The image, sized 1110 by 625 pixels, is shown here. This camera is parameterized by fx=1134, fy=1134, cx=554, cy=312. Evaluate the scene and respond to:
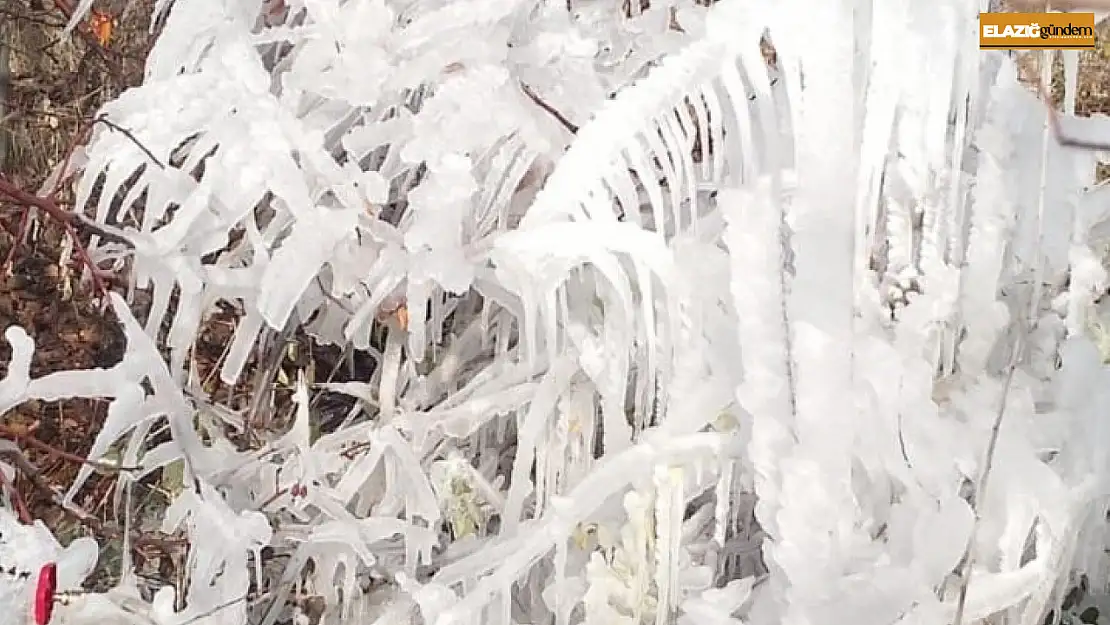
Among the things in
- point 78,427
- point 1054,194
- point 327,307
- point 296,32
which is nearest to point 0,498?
point 78,427

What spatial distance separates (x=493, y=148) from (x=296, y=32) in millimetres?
145

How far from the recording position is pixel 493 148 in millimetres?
659

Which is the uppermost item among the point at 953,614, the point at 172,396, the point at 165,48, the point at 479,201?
the point at 165,48

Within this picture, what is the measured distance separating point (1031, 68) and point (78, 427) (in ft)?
1.99

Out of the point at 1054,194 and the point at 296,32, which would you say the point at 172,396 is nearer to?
the point at 296,32

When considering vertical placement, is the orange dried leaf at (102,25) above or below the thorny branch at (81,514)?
above

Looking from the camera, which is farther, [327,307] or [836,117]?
[327,307]

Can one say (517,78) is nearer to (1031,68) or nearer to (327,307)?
(327,307)

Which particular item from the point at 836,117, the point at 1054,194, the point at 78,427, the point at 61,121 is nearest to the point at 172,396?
the point at 78,427

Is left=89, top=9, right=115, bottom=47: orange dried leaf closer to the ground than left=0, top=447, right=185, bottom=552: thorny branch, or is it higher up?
higher up

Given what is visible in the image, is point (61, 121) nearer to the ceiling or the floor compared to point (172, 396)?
nearer to the ceiling

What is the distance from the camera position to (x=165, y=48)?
2.30ft

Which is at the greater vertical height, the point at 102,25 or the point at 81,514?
the point at 102,25

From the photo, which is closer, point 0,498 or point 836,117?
point 836,117
